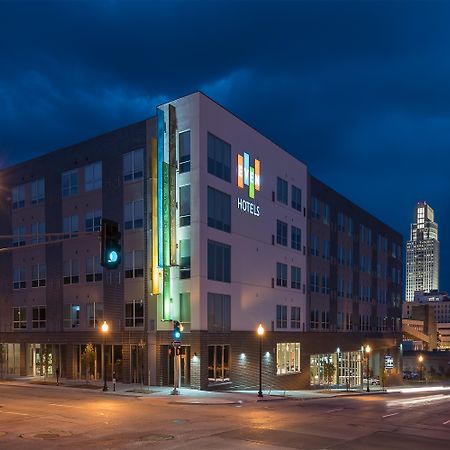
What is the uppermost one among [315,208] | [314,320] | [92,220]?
[315,208]

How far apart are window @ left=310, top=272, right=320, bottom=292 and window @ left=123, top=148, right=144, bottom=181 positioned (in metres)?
24.8

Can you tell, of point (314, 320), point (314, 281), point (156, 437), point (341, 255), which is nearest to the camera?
point (156, 437)

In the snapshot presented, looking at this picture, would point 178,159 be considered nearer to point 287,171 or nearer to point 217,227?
point 217,227

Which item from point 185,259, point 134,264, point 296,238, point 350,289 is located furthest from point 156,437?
point 350,289

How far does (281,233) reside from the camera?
5591 centimetres

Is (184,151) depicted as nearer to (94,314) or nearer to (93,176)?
(93,176)

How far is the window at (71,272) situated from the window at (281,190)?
754 inches

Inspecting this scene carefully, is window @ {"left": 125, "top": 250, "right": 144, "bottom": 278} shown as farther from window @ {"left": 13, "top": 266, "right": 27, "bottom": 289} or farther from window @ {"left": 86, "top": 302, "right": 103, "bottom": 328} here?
window @ {"left": 13, "top": 266, "right": 27, "bottom": 289}

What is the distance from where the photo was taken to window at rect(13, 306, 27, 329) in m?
56.1

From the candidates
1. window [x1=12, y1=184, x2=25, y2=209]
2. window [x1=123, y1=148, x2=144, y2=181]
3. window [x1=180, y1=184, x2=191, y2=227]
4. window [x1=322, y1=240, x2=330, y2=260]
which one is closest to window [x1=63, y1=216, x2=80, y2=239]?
window [x1=123, y1=148, x2=144, y2=181]

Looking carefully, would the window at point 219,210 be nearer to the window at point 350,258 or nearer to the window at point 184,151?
the window at point 184,151

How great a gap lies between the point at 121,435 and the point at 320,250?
46.7 m

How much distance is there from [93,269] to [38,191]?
1126 centimetres

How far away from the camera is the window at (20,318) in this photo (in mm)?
56125
